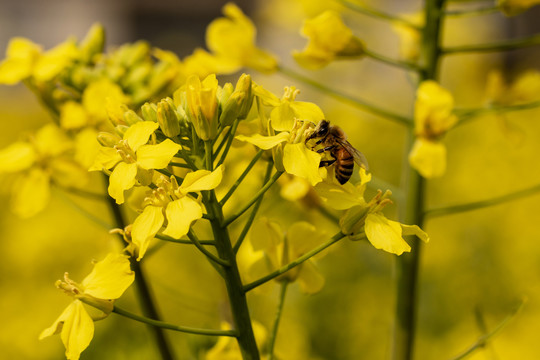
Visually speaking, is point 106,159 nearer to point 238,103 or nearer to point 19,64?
point 238,103

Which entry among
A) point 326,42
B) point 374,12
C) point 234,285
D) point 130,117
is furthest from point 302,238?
point 374,12

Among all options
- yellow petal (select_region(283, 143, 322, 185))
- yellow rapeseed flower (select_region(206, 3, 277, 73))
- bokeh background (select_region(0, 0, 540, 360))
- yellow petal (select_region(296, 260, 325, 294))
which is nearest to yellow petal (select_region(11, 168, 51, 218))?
bokeh background (select_region(0, 0, 540, 360))

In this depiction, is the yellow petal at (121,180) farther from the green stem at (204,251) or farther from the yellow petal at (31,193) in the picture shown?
the yellow petal at (31,193)

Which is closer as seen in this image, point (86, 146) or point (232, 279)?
point (232, 279)

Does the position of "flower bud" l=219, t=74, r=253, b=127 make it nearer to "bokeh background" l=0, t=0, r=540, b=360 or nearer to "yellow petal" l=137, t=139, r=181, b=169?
"yellow petal" l=137, t=139, r=181, b=169

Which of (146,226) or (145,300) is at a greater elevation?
(146,226)

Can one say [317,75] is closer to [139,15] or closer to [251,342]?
[251,342]

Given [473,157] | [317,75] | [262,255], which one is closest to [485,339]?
[262,255]
